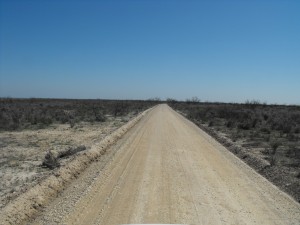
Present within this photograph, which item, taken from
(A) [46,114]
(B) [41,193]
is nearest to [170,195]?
(B) [41,193]

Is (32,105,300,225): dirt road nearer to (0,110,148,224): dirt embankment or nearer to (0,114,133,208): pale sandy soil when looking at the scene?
(0,110,148,224): dirt embankment

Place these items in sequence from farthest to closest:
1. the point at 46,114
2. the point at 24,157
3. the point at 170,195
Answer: the point at 46,114 < the point at 24,157 < the point at 170,195

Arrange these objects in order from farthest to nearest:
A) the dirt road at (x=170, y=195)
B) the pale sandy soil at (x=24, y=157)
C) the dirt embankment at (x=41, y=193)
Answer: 1. the pale sandy soil at (x=24, y=157)
2. the dirt road at (x=170, y=195)
3. the dirt embankment at (x=41, y=193)

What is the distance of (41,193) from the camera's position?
351 inches

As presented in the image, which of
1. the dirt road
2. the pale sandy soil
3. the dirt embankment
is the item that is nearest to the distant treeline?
the pale sandy soil

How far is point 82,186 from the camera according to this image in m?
9.97

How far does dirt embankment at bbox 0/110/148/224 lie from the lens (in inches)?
287

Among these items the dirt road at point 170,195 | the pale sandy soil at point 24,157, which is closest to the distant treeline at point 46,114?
the pale sandy soil at point 24,157

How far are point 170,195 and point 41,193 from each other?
9.84ft

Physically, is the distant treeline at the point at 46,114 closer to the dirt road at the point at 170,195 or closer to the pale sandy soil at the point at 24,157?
the pale sandy soil at the point at 24,157

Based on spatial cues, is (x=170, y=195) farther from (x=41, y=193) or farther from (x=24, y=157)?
(x=24, y=157)

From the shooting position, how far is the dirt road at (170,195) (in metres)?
7.44

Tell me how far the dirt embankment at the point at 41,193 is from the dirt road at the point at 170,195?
0.87 feet

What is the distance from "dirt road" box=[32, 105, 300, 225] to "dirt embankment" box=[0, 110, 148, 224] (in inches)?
10.5
